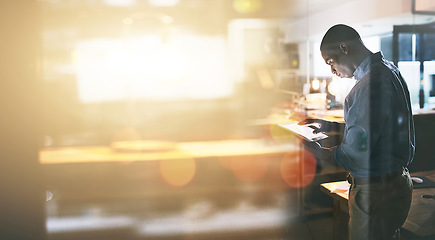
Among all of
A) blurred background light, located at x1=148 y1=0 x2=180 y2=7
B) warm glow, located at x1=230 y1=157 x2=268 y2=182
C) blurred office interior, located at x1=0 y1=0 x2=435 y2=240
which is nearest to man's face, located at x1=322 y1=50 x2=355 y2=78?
blurred office interior, located at x1=0 y1=0 x2=435 y2=240

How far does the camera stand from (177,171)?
14.4ft

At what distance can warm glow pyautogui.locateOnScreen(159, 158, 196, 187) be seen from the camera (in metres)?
3.99

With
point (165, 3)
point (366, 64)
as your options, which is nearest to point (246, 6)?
point (165, 3)

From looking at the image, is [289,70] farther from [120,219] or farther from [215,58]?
[120,219]

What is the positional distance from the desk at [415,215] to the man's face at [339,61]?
0.58 m

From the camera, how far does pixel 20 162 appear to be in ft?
4.01

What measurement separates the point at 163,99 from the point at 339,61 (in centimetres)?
108

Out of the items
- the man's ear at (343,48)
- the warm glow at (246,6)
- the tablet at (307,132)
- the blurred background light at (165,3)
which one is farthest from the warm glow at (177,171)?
the man's ear at (343,48)

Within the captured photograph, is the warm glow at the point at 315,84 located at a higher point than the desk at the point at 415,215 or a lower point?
higher

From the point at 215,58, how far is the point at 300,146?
0.90 meters

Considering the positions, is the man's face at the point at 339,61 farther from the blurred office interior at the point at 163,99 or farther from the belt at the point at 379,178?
the belt at the point at 379,178

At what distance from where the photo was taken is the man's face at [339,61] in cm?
126

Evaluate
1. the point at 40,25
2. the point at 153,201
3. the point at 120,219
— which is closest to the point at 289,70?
the point at 153,201

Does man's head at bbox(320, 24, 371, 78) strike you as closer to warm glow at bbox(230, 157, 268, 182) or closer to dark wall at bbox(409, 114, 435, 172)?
dark wall at bbox(409, 114, 435, 172)
